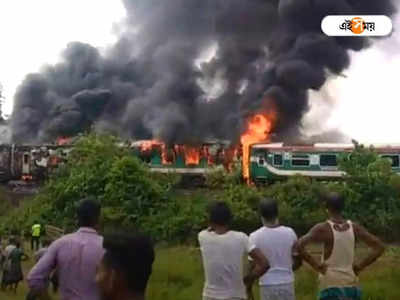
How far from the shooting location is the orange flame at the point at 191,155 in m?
33.7

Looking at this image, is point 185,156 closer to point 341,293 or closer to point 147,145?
point 147,145

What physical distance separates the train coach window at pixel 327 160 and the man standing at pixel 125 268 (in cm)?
2423

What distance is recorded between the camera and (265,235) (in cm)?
467

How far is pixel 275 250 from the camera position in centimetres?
466

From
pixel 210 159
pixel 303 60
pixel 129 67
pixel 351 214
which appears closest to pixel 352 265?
pixel 351 214

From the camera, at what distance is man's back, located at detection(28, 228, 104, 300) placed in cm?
378

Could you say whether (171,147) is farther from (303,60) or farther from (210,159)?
(303,60)

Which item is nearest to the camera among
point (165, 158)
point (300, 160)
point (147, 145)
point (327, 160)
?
point (327, 160)

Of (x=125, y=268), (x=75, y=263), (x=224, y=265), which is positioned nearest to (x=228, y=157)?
(x=224, y=265)

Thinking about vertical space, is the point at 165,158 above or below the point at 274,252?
above

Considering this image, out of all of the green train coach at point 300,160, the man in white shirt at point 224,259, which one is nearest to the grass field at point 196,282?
the man in white shirt at point 224,259

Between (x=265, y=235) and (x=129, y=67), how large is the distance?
1945 inches

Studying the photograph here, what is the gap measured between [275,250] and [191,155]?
1175 inches

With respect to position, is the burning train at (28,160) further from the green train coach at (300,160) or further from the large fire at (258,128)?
the green train coach at (300,160)
